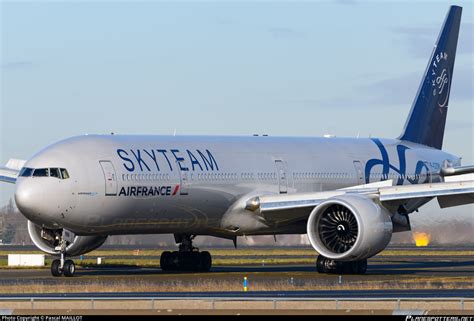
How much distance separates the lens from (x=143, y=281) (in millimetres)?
42938

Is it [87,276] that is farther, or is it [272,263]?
[272,263]

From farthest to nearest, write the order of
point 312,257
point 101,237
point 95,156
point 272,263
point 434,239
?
point 434,239 → point 312,257 → point 272,263 → point 101,237 → point 95,156

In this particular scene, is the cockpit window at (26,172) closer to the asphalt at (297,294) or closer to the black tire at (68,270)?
the black tire at (68,270)

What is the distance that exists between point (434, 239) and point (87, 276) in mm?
30503

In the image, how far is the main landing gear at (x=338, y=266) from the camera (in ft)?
156

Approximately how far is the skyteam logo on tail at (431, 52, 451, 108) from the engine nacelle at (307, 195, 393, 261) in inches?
639

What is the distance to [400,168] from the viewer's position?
57469 mm

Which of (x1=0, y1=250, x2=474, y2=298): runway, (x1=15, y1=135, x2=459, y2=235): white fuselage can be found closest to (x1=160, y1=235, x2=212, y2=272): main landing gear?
(x1=0, y1=250, x2=474, y2=298): runway

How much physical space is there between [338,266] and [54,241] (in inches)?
403

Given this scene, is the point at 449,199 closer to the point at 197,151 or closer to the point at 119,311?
the point at 197,151

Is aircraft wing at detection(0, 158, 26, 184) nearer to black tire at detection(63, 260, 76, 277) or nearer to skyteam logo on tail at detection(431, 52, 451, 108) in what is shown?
black tire at detection(63, 260, 76, 277)

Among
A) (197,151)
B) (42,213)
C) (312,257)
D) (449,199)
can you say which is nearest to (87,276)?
(42,213)

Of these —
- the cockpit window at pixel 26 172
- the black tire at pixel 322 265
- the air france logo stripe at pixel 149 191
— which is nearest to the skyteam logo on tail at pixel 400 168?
the black tire at pixel 322 265

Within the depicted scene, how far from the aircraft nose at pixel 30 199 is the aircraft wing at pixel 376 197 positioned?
9.40m
